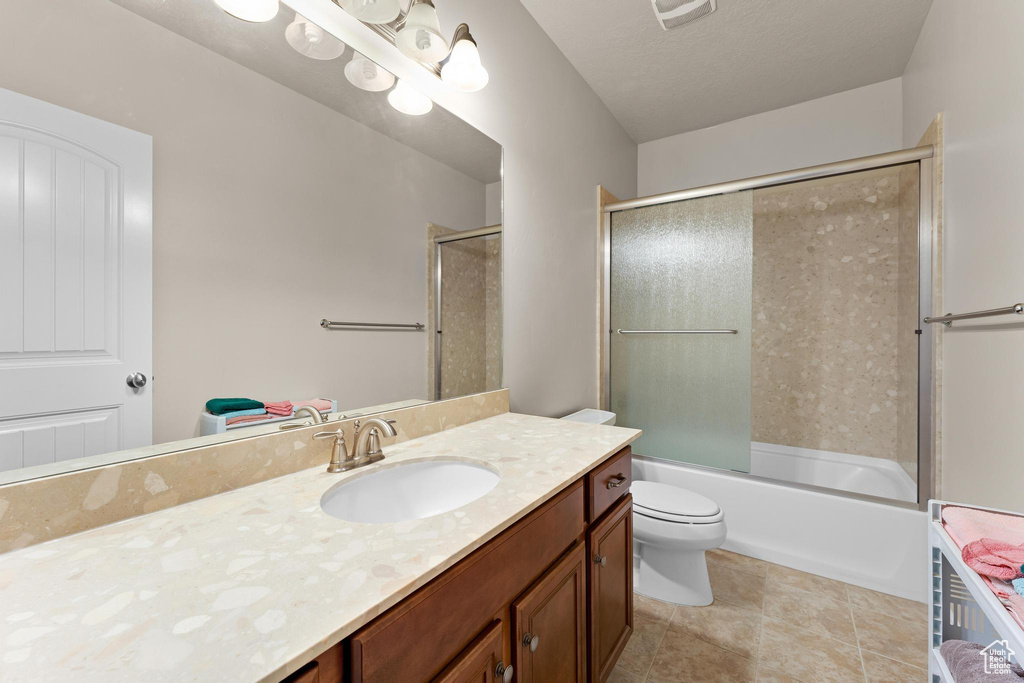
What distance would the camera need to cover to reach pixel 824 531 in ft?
6.49

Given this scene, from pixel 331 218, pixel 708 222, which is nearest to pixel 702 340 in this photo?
pixel 708 222

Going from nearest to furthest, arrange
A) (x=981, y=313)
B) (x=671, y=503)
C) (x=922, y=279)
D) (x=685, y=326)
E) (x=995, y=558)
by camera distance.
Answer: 1. (x=995, y=558)
2. (x=981, y=313)
3. (x=671, y=503)
4. (x=922, y=279)
5. (x=685, y=326)

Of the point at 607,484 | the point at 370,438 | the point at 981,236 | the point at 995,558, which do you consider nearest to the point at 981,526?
the point at 995,558

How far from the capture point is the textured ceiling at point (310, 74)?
0.82m

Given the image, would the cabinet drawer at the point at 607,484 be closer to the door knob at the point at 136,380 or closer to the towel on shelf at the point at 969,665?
the towel on shelf at the point at 969,665

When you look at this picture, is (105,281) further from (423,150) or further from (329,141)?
(423,150)

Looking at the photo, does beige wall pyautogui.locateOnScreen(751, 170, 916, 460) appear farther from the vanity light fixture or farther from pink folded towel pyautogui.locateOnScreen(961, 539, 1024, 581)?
pink folded towel pyautogui.locateOnScreen(961, 539, 1024, 581)

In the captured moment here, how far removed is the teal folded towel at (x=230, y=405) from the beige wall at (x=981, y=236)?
6.54ft

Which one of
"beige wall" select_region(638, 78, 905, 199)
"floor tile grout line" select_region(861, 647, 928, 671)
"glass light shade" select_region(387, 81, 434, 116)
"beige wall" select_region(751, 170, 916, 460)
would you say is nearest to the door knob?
"glass light shade" select_region(387, 81, 434, 116)

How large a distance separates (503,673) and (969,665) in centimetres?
88

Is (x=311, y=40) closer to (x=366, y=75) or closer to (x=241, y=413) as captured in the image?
(x=366, y=75)

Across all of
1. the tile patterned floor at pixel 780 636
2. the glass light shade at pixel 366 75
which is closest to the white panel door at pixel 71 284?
the glass light shade at pixel 366 75

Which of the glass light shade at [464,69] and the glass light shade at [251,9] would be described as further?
the glass light shade at [464,69]

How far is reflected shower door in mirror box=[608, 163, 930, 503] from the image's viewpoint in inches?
90.9
